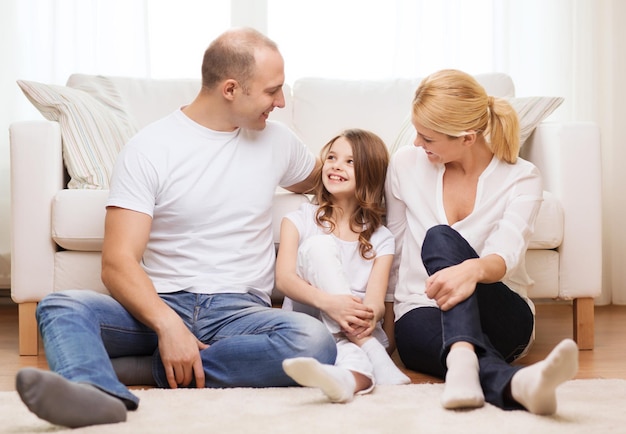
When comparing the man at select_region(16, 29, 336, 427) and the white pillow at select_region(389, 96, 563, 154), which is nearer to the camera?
the man at select_region(16, 29, 336, 427)

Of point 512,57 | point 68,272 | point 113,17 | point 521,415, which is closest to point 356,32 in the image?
point 512,57

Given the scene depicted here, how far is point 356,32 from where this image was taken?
140 inches

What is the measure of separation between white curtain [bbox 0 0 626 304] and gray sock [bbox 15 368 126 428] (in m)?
2.18

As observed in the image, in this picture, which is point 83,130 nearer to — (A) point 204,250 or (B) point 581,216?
(A) point 204,250

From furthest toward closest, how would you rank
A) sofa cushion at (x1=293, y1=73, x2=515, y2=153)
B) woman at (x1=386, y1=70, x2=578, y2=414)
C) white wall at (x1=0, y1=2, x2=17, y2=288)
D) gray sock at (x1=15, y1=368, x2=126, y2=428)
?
white wall at (x1=0, y1=2, x2=17, y2=288) < sofa cushion at (x1=293, y1=73, x2=515, y2=153) < woman at (x1=386, y1=70, x2=578, y2=414) < gray sock at (x1=15, y1=368, x2=126, y2=428)

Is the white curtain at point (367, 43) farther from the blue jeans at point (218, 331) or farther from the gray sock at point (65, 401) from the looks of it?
the gray sock at point (65, 401)

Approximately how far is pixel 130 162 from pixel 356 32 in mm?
1855

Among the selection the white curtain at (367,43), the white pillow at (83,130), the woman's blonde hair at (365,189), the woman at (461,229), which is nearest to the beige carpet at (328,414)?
the woman at (461,229)

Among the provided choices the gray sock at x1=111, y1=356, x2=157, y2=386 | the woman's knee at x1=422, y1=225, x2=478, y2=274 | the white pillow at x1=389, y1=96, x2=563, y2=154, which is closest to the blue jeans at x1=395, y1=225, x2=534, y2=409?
the woman's knee at x1=422, y1=225, x2=478, y2=274

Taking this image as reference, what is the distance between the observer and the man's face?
78.2 inches

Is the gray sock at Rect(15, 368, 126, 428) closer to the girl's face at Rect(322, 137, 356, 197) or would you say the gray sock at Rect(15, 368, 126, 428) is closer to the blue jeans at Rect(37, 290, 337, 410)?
the blue jeans at Rect(37, 290, 337, 410)

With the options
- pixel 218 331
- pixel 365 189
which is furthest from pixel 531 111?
pixel 218 331

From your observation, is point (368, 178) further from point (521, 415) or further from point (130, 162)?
point (521, 415)

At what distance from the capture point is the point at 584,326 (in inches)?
95.5
